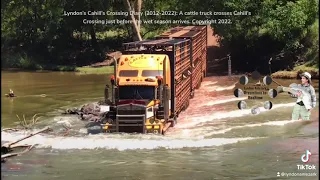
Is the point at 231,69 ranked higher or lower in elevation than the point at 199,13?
lower

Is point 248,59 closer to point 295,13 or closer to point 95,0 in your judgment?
point 295,13

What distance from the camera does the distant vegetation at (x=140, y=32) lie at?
114 feet

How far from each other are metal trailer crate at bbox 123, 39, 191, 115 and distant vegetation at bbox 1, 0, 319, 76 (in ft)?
21.2

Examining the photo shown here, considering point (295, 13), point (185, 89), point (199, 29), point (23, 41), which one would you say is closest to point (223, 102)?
point (185, 89)

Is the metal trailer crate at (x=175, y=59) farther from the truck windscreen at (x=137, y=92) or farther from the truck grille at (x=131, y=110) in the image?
the truck grille at (x=131, y=110)

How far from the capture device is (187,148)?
16.2m

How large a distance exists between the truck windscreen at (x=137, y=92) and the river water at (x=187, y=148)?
5.36 feet

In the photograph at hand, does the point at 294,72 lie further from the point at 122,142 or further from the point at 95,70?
the point at 95,70

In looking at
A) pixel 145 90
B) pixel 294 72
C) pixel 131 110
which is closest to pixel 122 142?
pixel 131 110

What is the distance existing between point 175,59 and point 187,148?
17.7 ft

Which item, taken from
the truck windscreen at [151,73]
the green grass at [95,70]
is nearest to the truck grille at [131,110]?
the truck windscreen at [151,73]

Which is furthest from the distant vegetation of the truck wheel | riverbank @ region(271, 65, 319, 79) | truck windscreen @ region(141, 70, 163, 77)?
truck windscreen @ region(141, 70, 163, 77)

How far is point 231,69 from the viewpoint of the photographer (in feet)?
123

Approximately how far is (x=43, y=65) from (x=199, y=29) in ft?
70.4
